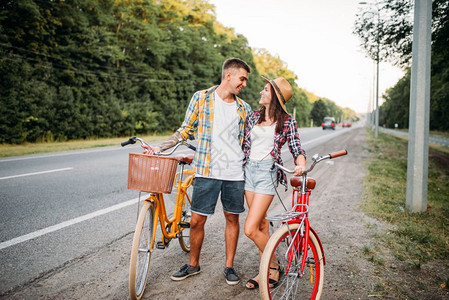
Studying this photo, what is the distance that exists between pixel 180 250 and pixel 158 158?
1735mm

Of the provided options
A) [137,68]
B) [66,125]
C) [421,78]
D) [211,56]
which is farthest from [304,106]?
[421,78]

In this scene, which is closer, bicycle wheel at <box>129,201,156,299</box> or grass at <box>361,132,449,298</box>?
bicycle wheel at <box>129,201,156,299</box>

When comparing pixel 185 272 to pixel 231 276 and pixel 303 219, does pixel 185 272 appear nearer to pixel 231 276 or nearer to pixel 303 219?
pixel 231 276

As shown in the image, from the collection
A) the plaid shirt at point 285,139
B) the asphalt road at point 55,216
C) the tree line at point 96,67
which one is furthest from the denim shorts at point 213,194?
the tree line at point 96,67

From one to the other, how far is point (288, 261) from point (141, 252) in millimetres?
1325

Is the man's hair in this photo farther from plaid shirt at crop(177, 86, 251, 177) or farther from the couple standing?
plaid shirt at crop(177, 86, 251, 177)

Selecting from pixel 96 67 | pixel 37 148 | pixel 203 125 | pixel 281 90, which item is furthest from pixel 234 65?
pixel 96 67

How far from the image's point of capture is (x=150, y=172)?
105 inches

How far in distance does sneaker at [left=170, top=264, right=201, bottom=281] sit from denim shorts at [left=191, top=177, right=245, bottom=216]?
24.7 inches

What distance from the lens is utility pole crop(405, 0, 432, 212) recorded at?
17.7 ft

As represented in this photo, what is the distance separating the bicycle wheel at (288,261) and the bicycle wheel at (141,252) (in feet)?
3.46

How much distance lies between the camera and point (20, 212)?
4953 millimetres

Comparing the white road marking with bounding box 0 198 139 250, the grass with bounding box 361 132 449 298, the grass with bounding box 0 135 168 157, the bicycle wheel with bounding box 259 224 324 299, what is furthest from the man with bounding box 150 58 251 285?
the grass with bounding box 0 135 168 157

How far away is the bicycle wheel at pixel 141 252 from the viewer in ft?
8.66
